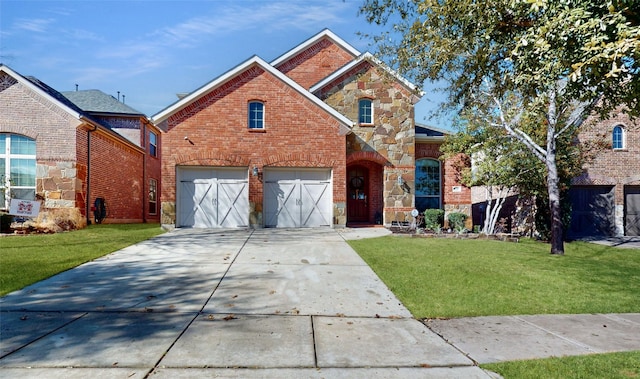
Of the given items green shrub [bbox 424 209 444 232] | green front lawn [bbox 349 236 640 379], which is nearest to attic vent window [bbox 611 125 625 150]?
green front lawn [bbox 349 236 640 379]

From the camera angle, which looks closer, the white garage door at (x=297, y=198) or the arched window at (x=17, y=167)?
the arched window at (x=17, y=167)

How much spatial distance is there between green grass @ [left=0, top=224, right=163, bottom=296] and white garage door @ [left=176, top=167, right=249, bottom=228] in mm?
2315

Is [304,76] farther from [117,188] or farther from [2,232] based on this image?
[2,232]

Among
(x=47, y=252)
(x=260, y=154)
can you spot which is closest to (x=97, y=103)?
(x=260, y=154)

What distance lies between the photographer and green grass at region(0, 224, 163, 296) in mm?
6461

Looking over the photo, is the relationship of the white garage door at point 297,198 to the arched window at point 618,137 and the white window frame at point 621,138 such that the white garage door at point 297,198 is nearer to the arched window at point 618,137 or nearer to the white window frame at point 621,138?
the white window frame at point 621,138

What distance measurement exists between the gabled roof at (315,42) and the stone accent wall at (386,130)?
323 centimetres

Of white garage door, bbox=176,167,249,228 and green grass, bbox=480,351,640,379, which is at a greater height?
white garage door, bbox=176,167,249,228

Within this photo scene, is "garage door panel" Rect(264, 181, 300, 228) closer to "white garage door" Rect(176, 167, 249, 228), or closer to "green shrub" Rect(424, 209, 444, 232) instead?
"white garage door" Rect(176, 167, 249, 228)

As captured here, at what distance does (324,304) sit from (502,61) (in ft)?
18.3

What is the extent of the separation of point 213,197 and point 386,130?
8290mm

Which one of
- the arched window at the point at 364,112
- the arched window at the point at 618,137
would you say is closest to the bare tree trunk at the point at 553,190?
the arched window at the point at 364,112

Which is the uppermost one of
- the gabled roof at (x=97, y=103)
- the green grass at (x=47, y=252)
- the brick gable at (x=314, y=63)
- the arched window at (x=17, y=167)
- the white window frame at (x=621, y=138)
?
the brick gable at (x=314, y=63)

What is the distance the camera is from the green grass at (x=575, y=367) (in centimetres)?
322
